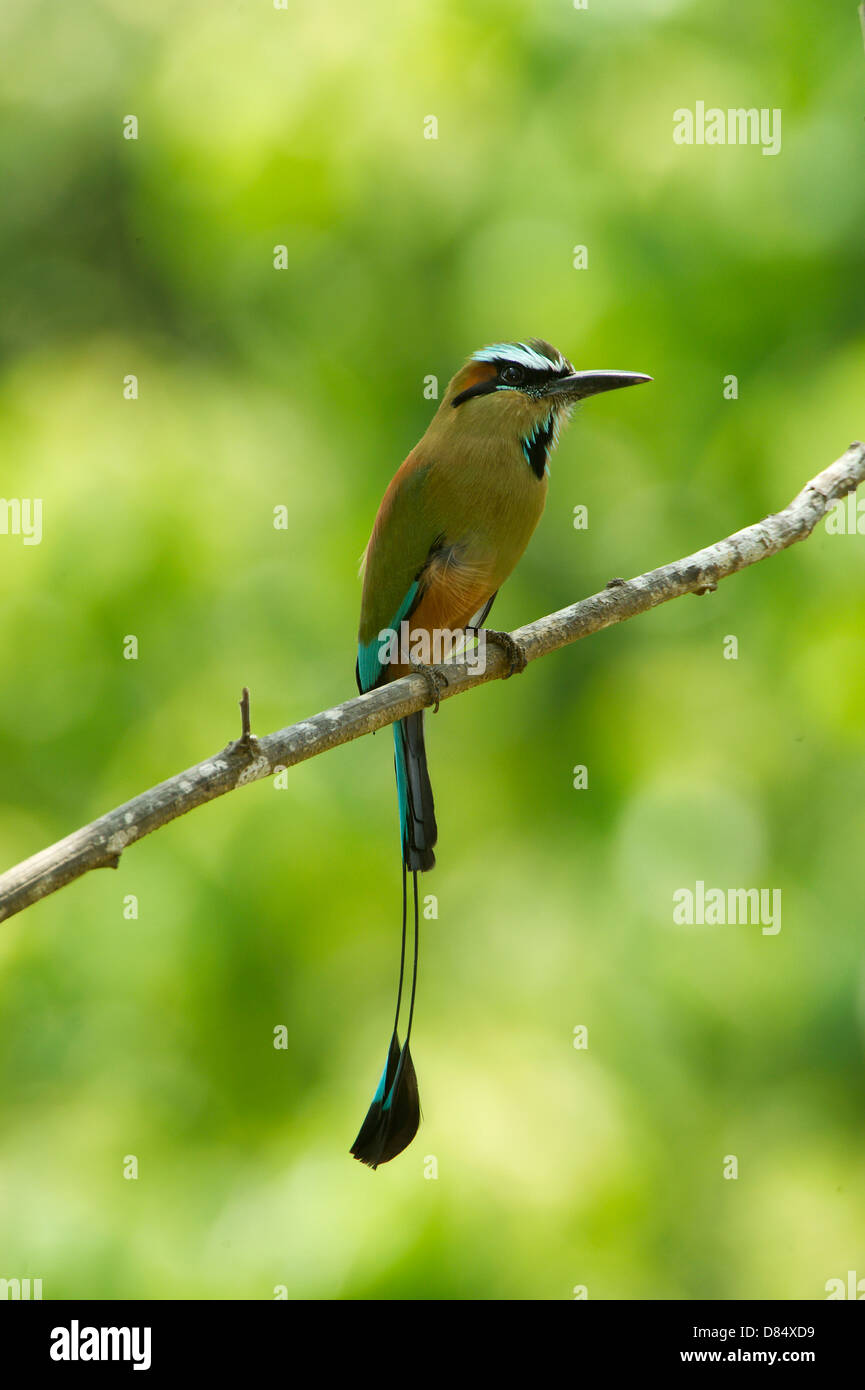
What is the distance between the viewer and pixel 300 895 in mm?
4059

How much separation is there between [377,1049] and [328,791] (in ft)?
2.72

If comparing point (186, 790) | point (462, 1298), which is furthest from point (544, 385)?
point (462, 1298)

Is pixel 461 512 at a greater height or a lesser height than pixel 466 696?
lesser

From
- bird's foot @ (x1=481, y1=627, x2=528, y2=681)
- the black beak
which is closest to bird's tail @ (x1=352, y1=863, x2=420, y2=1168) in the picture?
bird's foot @ (x1=481, y1=627, x2=528, y2=681)

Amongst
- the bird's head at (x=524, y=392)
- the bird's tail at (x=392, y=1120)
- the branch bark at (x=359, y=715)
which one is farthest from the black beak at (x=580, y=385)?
the bird's tail at (x=392, y=1120)

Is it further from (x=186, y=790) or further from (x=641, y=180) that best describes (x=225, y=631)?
(x=186, y=790)

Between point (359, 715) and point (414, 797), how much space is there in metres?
0.59

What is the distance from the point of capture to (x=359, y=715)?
1751mm

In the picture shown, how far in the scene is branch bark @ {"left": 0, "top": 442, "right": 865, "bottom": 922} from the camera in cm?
139

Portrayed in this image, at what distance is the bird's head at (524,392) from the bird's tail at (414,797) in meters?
0.58

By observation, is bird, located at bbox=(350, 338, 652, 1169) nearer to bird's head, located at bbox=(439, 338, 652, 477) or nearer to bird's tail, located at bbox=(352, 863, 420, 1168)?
bird's head, located at bbox=(439, 338, 652, 477)

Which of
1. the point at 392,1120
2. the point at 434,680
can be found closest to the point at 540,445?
the point at 434,680

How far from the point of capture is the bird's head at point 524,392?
2.44 m

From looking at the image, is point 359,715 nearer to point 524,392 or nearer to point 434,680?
point 434,680
